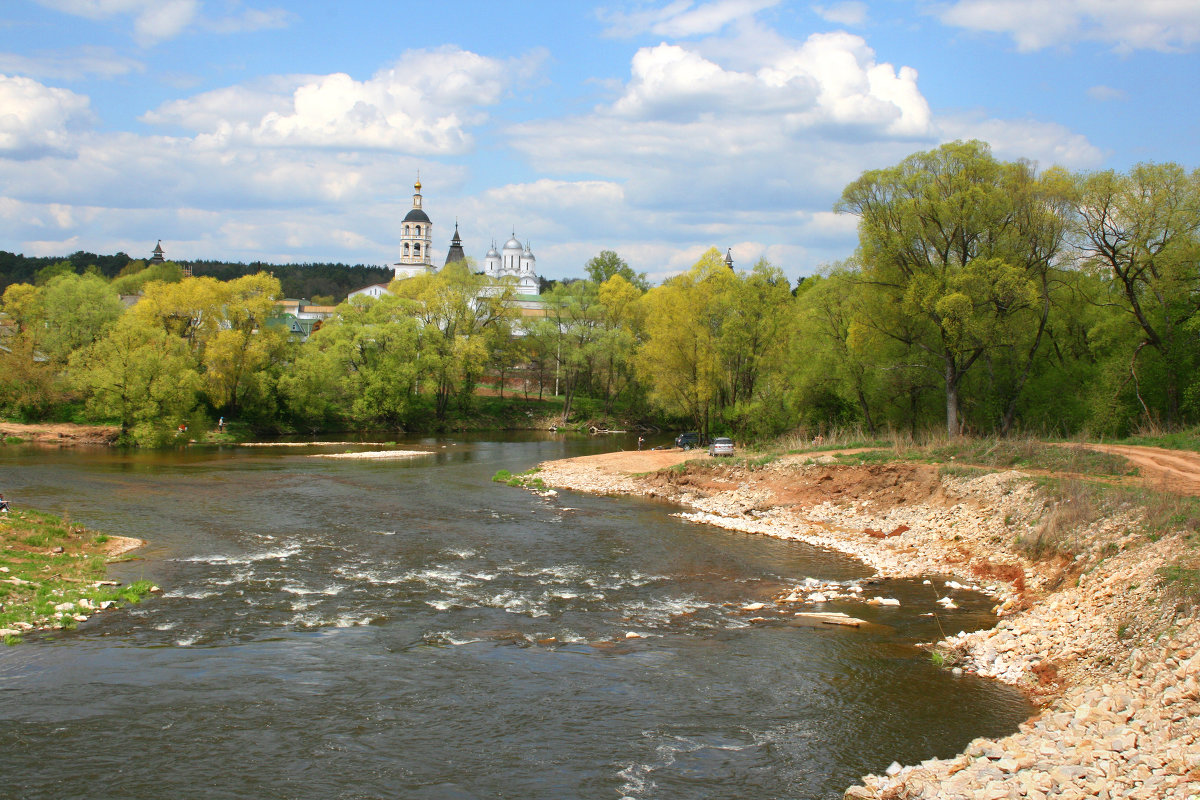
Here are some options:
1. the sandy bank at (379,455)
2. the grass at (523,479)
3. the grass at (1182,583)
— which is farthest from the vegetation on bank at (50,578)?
the sandy bank at (379,455)

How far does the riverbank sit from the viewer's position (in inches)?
358

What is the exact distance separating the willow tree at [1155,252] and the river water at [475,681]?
1833cm

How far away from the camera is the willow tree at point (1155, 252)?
96.8 feet

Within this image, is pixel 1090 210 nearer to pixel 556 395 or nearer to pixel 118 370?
pixel 118 370

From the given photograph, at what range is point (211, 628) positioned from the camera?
1504cm

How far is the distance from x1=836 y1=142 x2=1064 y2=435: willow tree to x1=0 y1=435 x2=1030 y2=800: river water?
14140mm

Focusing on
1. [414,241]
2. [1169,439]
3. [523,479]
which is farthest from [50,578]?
[414,241]

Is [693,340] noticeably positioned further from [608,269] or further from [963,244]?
[608,269]

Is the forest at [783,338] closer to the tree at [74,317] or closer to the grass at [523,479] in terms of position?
the tree at [74,317]

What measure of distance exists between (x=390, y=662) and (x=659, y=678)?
446cm

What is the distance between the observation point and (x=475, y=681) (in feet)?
42.1

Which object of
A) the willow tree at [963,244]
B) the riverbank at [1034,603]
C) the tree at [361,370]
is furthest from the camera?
the tree at [361,370]

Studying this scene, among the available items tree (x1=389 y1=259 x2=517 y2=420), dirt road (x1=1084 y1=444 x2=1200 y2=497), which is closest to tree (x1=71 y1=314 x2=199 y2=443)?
tree (x1=389 y1=259 x2=517 y2=420)

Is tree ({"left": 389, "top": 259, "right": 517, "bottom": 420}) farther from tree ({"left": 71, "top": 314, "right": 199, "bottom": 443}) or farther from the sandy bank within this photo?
tree ({"left": 71, "top": 314, "right": 199, "bottom": 443})
